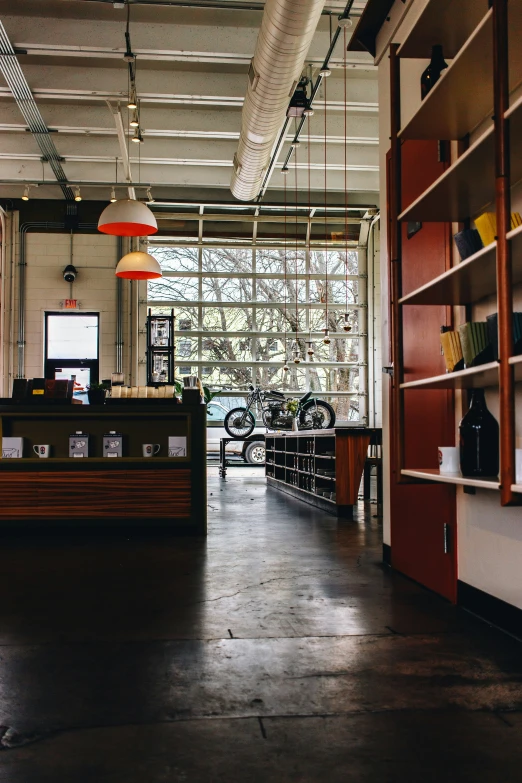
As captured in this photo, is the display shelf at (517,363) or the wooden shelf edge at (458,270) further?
the wooden shelf edge at (458,270)

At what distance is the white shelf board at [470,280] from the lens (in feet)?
7.95

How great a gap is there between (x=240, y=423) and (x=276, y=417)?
1347 mm

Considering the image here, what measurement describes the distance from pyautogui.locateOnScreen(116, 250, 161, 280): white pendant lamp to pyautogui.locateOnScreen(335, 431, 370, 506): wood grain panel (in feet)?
Result: 10.7

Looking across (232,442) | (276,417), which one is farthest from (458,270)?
(232,442)

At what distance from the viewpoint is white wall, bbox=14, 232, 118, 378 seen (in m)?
13.6

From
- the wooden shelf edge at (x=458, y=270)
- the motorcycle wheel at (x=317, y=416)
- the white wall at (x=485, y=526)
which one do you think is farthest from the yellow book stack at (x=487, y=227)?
the motorcycle wheel at (x=317, y=416)

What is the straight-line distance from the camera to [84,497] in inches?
227

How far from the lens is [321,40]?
833 cm

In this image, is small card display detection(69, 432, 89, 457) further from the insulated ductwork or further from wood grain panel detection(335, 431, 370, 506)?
the insulated ductwork

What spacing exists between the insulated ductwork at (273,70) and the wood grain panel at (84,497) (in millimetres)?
3753

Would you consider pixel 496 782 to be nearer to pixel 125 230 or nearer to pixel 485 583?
pixel 485 583

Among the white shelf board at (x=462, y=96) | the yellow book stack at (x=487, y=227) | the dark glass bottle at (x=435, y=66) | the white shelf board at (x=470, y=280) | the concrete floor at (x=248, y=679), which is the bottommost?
the concrete floor at (x=248, y=679)

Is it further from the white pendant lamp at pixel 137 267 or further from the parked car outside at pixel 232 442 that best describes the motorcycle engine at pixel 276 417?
the white pendant lamp at pixel 137 267

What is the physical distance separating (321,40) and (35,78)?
3545 mm
